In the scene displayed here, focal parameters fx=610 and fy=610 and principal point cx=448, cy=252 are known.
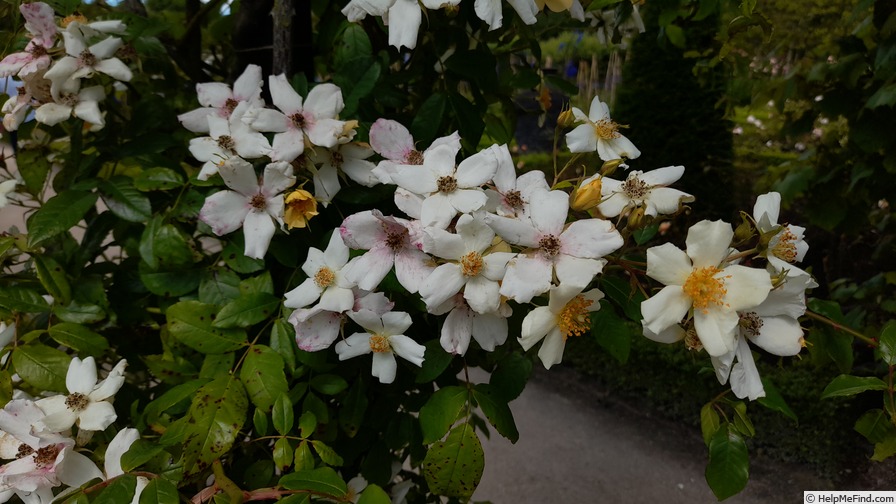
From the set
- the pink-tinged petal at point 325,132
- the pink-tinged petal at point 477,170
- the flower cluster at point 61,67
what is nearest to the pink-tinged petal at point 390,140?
the pink-tinged petal at point 325,132

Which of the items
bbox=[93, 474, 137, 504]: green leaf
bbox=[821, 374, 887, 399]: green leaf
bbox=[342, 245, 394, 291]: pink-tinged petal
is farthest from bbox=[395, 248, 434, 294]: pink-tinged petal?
bbox=[821, 374, 887, 399]: green leaf

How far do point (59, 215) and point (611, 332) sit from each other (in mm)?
694

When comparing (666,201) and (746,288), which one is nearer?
(746,288)

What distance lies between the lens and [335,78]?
786mm

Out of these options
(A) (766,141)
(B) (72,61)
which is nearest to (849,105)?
(B) (72,61)

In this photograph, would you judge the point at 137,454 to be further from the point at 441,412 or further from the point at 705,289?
the point at 705,289

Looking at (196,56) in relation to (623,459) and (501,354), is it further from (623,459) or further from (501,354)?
(623,459)

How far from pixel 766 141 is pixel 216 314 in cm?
441

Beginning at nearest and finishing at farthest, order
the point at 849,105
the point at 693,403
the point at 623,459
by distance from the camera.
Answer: the point at 849,105 < the point at 623,459 < the point at 693,403

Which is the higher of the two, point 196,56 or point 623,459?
point 196,56

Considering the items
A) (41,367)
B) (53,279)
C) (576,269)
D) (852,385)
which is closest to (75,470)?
(41,367)

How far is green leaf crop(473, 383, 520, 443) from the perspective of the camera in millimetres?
688

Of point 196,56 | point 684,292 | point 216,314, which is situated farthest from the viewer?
point 196,56

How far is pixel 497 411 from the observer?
0.70 m
